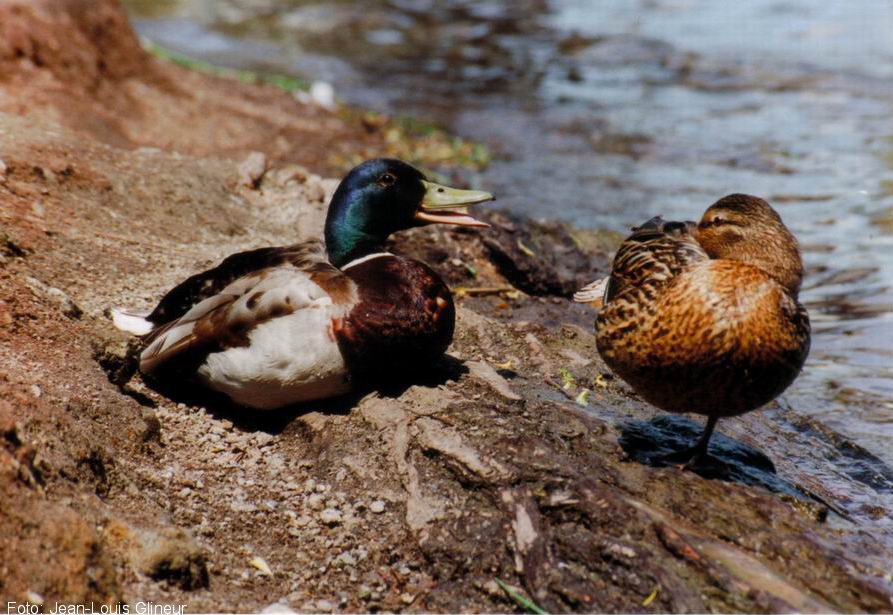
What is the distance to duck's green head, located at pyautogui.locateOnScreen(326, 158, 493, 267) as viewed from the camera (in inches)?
199

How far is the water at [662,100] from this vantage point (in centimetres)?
805

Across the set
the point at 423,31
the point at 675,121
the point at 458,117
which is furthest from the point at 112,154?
the point at 423,31

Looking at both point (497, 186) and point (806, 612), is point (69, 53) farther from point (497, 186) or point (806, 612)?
point (806, 612)

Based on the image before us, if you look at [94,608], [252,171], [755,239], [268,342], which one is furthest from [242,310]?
[252,171]

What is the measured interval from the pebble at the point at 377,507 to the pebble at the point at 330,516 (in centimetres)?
13

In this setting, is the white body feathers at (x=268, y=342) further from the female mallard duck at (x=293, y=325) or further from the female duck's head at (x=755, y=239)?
the female duck's head at (x=755, y=239)

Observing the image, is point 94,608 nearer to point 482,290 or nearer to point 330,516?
point 330,516

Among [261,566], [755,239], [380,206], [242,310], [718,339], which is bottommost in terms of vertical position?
[261,566]

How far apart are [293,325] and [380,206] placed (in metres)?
0.86

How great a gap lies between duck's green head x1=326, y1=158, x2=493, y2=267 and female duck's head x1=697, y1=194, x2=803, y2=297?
4.45 ft

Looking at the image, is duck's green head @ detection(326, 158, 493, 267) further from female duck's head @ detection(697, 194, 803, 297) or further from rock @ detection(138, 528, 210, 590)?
rock @ detection(138, 528, 210, 590)

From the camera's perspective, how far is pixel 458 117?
13328 mm

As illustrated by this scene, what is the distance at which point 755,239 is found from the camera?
392 centimetres

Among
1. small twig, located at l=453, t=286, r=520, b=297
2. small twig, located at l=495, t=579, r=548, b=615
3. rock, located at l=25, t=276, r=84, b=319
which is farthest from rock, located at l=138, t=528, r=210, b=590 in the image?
small twig, located at l=453, t=286, r=520, b=297
